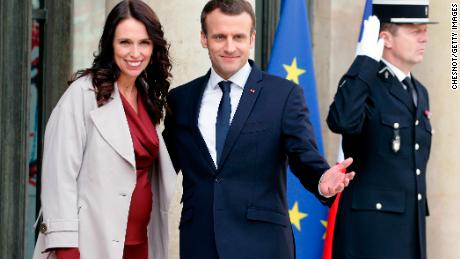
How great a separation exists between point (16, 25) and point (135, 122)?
166 centimetres

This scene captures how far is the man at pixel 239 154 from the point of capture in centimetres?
590

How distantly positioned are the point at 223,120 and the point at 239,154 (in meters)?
0.18

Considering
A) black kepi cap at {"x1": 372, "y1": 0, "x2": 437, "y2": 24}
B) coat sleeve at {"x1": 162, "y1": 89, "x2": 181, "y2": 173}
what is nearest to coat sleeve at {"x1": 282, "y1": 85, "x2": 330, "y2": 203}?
coat sleeve at {"x1": 162, "y1": 89, "x2": 181, "y2": 173}

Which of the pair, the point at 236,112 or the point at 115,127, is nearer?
the point at 115,127

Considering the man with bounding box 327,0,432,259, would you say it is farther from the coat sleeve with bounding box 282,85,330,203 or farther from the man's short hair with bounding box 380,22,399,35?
the coat sleeve with bounding box 282,85,330,203

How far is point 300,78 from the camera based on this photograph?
8.98m

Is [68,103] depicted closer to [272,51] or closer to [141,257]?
[141,257]

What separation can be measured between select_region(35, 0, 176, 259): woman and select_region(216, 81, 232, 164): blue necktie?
0.25m

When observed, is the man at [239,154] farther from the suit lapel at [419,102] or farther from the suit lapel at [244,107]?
the suit lapel at [419,102]

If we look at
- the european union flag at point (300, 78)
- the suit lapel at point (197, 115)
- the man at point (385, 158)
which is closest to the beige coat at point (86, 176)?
the suit lapel at point (197, 115)

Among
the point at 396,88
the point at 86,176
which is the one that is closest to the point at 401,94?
the point at 396,88

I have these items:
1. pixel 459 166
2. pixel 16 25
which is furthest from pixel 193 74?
pixel 459 166

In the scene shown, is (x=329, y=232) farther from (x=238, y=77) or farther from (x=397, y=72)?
(x=238, y=77)

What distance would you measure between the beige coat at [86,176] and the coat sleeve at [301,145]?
2.35 ft
